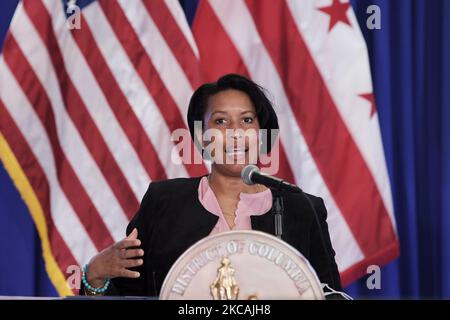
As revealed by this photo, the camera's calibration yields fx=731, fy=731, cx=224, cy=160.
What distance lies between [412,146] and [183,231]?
1563 mm

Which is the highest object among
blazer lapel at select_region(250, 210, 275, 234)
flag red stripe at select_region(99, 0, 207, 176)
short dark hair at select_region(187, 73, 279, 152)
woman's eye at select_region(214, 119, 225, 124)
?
flag red stripe at select_region(99, 0, 207, 176)

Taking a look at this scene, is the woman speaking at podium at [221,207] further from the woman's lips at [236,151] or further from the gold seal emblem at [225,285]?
the gold seal emblem at [225,285]

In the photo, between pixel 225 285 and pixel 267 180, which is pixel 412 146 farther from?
pixel 225 285

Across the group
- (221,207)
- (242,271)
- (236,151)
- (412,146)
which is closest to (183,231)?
(221,207)

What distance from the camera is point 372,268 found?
3156 millimetres

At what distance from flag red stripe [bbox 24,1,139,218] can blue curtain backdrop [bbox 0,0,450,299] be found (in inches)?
15.8

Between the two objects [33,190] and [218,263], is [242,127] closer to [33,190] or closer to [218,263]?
[218,263]

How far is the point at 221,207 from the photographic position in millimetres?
2049

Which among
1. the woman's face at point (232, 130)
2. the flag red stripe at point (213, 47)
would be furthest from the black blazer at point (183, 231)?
the flag red stripe at point (213, 47)

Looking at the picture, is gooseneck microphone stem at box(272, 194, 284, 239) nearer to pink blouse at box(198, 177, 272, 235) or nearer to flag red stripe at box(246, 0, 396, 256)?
pink blouse at box(198, 177, 272, 235)

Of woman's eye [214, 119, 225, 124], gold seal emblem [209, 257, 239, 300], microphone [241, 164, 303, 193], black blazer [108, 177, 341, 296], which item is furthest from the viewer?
woman's eye [214, 119, 225, 124]

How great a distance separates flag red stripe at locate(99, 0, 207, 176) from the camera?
321cm

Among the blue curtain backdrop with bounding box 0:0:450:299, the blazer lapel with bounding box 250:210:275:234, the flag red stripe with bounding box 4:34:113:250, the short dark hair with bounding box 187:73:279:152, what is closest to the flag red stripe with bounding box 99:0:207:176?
the flag red stripe with bounding box 4:34:113:250
